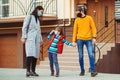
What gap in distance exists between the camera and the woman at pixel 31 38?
39.9 ft

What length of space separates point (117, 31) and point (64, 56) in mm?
2554

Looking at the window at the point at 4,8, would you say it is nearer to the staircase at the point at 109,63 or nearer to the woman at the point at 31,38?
the staircase at the point at 109,63

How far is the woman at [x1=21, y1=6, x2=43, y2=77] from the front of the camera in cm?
1216

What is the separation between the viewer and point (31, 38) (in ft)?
39.9

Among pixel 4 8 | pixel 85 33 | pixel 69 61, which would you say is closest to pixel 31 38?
pixel 85 33

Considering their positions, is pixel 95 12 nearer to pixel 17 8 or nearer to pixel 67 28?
pixel 67 28

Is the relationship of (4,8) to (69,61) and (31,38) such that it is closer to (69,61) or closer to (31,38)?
(69,61)

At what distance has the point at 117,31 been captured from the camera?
58.9 feet

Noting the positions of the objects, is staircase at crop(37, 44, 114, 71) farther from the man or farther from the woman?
the woman

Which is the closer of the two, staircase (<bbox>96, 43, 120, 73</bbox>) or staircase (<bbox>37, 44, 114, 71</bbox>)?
staircase (<bbox>96, 43, 120, 73</bbox>)

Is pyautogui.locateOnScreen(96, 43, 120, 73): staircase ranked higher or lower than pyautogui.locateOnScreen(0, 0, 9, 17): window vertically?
lower

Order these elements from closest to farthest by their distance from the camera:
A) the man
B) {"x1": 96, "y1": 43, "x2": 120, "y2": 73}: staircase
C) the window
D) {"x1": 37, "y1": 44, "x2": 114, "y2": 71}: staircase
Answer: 1. the man
2. {"x1": 96, "y1": 43, "x2": 120, "y2": 73}: staircase
3. {"x1": 37, "y1": 44, "x2": 114, "y2": 71}: staircase
4. the window

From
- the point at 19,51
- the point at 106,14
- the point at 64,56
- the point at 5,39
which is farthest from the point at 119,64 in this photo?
the point at 5,39

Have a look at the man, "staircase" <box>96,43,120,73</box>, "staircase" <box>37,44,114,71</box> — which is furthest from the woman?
"staircase" <box>96,43,120,73</box>
